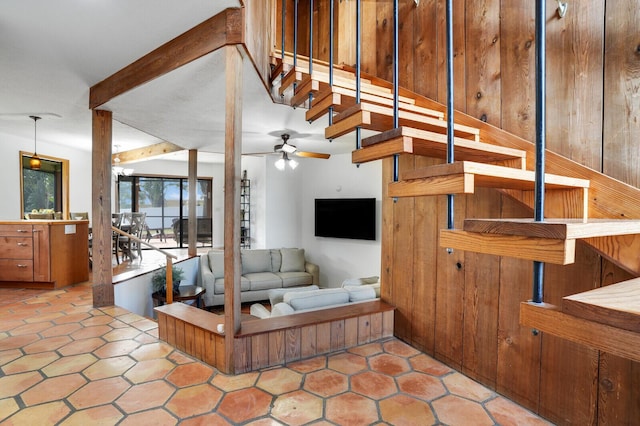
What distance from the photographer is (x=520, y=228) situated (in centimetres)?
83

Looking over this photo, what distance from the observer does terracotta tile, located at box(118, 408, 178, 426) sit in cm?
155

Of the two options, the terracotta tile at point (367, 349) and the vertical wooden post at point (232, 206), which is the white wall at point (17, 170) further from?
the terracotta tile at point (367, 349)

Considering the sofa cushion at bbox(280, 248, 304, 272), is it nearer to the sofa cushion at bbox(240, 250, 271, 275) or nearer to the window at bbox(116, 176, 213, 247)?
the sofa cushion at bbox(240, 250, 271, 275)

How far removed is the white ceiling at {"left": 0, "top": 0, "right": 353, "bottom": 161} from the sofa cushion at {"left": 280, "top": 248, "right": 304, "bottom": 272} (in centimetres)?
235

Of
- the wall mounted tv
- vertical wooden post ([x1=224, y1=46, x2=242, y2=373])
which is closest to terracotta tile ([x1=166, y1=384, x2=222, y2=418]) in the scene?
vertical wooden post ([x1=224, y1=46, x2=242, y2=373])

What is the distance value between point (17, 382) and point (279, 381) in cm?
159

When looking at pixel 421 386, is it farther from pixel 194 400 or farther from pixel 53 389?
pixel 53 389

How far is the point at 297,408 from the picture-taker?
1689 millimetres

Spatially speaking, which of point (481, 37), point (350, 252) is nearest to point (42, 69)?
point (481, 37)

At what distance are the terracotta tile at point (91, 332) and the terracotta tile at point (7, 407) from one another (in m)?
0.86

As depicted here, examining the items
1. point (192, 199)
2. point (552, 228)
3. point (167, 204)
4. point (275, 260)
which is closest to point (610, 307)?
point (552, 228)

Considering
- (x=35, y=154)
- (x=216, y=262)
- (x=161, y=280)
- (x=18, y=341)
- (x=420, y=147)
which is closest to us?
(x=420, y=147)

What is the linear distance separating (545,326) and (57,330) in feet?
11.6

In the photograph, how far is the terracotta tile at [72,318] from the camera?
2.91 metres
